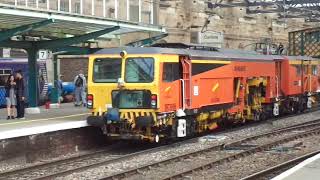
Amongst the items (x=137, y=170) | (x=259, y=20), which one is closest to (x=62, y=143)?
(x=137, y=170)

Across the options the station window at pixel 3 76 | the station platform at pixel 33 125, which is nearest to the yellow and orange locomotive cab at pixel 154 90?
the station platform at pixel 33 125

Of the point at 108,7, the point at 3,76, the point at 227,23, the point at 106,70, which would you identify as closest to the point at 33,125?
the point at 106,70

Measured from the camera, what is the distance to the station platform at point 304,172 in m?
9.93

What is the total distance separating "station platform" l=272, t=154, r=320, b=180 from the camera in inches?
391

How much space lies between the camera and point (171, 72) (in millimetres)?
16609

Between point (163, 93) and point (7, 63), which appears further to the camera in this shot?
point (7, 63)

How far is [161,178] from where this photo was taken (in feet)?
39.8

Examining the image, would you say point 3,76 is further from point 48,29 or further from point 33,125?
point 33,125

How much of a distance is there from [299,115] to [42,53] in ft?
40.2

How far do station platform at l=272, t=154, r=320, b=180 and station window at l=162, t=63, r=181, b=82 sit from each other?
5.63 metres

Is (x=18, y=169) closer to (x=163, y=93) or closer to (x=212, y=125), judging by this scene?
(x=163, y=93)

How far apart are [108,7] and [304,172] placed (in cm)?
3005

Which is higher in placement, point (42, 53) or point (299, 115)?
point (42, 53)

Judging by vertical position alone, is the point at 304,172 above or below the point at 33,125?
below
